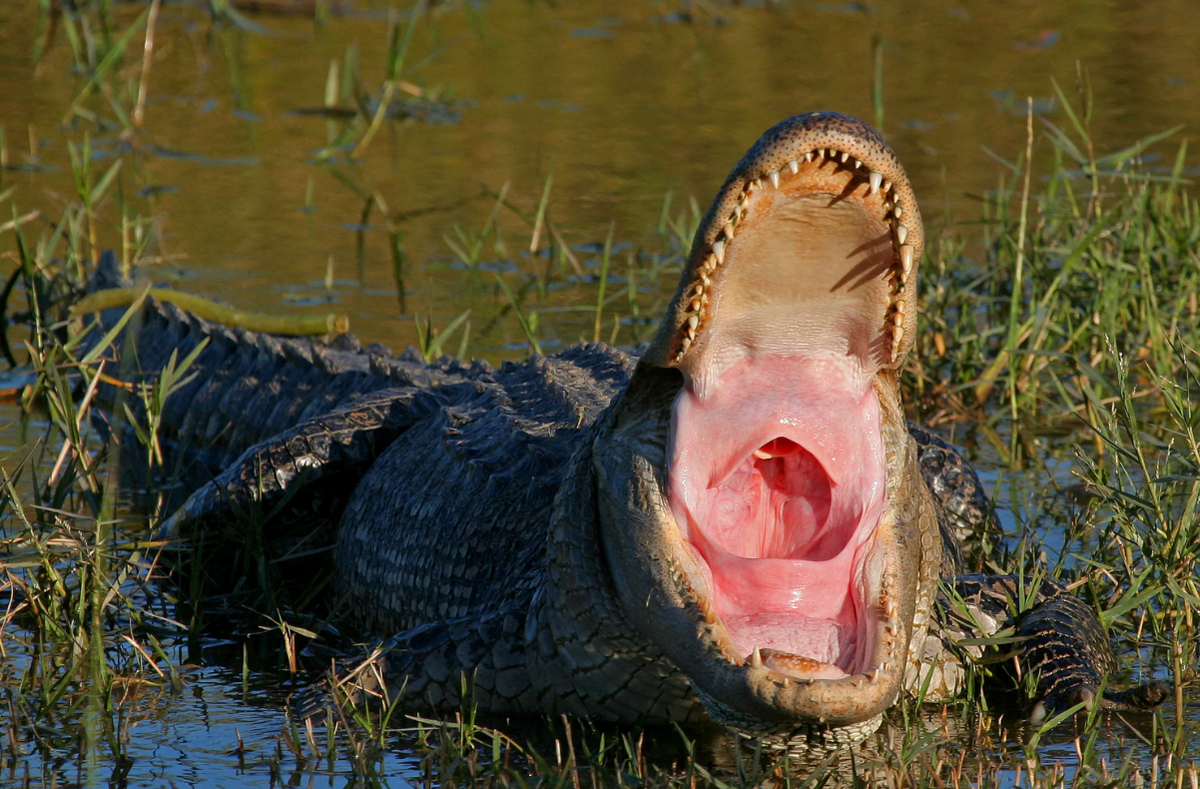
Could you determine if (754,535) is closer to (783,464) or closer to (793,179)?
(783,464)

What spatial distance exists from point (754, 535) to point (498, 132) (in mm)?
6824

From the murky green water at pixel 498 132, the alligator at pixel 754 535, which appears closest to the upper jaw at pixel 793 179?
the alligator at pixel 754 535

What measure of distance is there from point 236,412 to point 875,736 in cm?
298

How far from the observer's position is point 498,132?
9492 millimetres

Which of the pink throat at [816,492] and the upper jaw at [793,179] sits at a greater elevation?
the upper jaw at [793,179]

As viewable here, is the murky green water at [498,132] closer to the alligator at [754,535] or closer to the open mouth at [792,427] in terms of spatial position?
the alligator at [754,535]

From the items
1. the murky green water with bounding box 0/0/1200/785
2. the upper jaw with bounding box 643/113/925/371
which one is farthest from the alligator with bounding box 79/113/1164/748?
the murky green water with bounding box 0/0/1200/785

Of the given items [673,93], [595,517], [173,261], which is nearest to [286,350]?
[173,261]

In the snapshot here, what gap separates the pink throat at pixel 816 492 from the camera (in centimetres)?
278

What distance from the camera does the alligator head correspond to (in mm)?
2527

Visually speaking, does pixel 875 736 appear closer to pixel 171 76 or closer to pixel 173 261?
pixel 173 261

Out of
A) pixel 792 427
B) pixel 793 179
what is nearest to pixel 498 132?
pixel 792 427

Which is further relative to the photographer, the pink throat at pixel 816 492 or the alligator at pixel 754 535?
the pink throat at pixel 816 492

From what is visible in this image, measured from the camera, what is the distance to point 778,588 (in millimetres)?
2812
